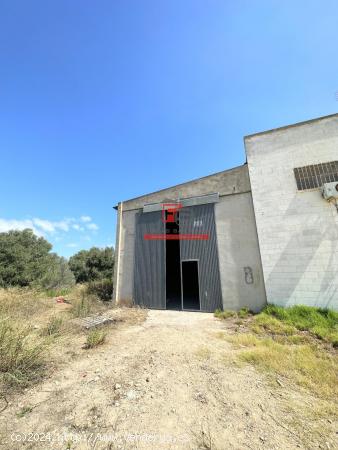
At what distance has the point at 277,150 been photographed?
320 inches

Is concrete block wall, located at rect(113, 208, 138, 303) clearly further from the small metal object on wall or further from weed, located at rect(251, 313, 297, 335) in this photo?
weed, located at rect(251, 313, 297, 335)

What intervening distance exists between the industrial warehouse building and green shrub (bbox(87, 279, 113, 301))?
1.86 m

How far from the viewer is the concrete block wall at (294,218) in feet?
22.2

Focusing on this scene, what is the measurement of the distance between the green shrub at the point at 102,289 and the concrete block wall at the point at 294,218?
27.8ft

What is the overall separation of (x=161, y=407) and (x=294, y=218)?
7.22m

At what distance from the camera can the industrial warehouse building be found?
6957 millimetres

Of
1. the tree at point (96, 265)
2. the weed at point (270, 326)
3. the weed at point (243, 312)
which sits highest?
the tree at point (96, 265)

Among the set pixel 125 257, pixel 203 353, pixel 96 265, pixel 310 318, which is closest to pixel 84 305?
pixel 125 257

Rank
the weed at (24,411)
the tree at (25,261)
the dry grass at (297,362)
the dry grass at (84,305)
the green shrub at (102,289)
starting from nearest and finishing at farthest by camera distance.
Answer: the weed at (24,411), the dry grass at (297,362), the dry grass at (84,305), the green shrub at (102,289), the tree at (25,261)

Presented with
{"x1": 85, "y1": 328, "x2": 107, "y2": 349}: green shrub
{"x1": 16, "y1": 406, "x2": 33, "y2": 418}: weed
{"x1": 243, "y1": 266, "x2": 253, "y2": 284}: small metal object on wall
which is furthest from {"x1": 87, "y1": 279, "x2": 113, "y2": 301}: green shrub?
{"x1": 16, "y1": 406, "x2": 33, "y2": 418}: weed

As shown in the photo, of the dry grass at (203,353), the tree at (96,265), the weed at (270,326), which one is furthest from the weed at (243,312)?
the tree at (96,265)

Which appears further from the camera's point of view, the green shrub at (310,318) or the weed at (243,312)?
the weed at (243,312)

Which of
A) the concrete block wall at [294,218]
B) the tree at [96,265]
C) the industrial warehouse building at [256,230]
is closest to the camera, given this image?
the concrete block wall at [294,218]

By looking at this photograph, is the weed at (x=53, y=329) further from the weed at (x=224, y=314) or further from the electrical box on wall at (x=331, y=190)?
the electrical box on wall at (x=331, y=190)
